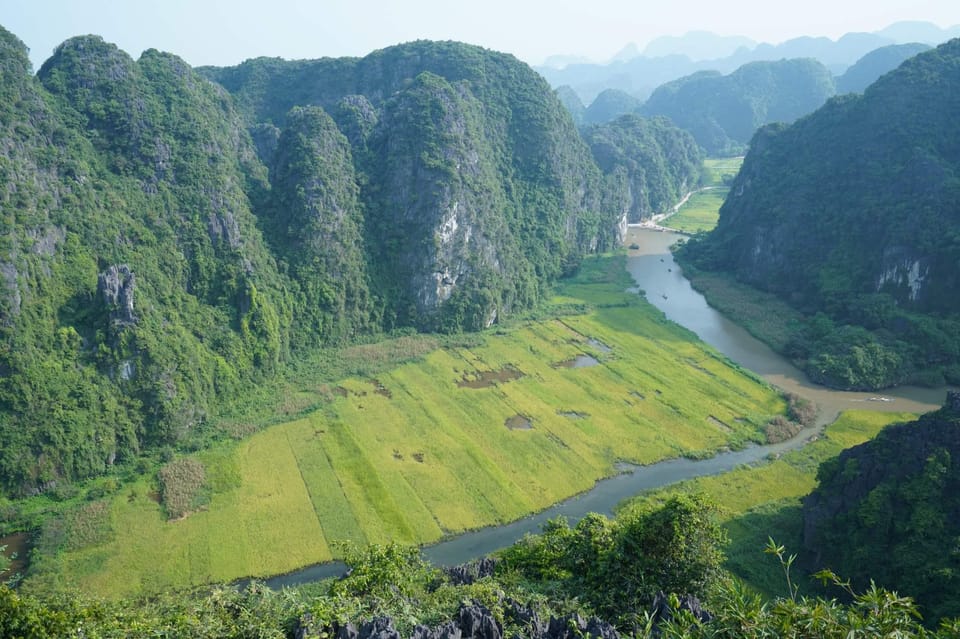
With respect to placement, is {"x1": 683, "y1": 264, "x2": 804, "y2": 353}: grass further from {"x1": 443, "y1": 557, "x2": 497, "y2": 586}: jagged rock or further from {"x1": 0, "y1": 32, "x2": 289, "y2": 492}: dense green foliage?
{"x1": 0, "y1": 32, "x2": 289, "y2": 492}: dense green foliage

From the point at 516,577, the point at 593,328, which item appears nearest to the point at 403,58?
the point at 593,328

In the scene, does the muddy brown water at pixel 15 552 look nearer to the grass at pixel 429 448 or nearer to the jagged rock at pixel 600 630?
the grass at pixel 429 448

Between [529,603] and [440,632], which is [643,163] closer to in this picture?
[529,603]

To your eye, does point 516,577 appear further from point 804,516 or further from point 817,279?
point 817,279

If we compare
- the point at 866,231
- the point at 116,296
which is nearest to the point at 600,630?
the point at 116,296

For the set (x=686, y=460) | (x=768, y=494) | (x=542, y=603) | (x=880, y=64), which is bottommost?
(x=768, y=494)

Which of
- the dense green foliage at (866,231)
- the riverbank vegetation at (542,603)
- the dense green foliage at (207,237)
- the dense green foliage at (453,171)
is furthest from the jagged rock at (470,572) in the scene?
the dense green foliage at (866,231)
